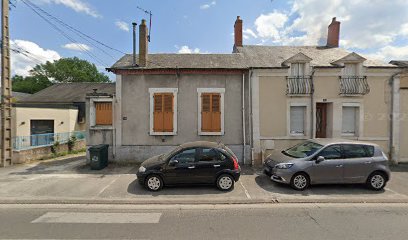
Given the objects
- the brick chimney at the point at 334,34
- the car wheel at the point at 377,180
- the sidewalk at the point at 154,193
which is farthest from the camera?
the brick chimney at the point at 334,34

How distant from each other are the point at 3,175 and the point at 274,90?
11280 millimetres

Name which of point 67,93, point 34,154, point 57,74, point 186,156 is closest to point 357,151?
point 186,156

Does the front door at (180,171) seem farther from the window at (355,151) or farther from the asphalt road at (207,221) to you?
the window at (355,151)

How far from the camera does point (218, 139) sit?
1022 cm

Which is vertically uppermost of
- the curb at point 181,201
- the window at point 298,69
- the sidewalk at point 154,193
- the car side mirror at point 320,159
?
the window at point 298,69

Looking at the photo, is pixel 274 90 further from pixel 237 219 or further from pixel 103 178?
pixel 103 178

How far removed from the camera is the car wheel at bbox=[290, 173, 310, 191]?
6.81 metres

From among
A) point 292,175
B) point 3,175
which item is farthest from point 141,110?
point 292,175

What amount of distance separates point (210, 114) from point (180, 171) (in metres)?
4.03

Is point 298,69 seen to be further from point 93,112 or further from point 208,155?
point 93,112

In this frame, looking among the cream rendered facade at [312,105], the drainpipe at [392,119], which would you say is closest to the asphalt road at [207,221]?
the cream rendered facade at [312,105]

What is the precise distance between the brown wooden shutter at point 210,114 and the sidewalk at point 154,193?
2617 millimetres

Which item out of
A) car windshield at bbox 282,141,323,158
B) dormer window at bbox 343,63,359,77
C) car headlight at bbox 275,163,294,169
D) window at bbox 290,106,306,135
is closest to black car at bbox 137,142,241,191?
car headlight at bbox 275,163,294,169

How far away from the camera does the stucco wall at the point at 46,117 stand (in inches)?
576
